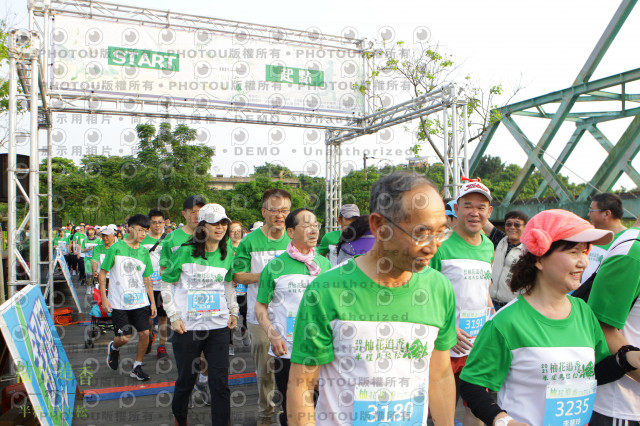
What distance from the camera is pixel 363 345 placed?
1.63 meters

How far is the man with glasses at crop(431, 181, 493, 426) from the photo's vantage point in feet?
11.2

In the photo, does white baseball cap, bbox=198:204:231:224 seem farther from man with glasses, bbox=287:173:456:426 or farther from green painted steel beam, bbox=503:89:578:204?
green painted steel beam, bbox=503:89:578:204

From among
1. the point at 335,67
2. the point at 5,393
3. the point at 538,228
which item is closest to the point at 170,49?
the point at 335,67

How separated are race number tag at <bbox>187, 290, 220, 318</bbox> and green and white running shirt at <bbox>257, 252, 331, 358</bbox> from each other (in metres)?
0.55

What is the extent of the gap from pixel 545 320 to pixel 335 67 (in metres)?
12.1

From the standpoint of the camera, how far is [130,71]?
35.9ft

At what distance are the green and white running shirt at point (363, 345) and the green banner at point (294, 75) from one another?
11397 millimetres

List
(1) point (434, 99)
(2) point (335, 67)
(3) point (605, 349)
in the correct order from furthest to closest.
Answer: (2) point (335, 67) < (1) point (434, 99) < (3) point (605, 349)

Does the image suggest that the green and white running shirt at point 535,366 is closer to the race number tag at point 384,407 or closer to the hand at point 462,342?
the race number tag at point 384,407

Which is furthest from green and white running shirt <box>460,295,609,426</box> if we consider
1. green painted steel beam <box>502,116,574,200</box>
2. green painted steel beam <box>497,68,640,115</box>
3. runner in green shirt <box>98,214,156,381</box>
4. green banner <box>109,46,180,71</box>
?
green painted steel beam <box>502,116,574,200</box>

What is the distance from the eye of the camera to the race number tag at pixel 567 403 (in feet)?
6.23

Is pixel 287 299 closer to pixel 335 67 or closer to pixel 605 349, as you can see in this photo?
pixel 605 349

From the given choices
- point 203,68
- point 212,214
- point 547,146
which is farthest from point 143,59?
point 547,146

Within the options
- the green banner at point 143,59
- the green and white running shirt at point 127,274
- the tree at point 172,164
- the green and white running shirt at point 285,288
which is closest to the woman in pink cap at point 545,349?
the green and white running shirt at point 285,288
